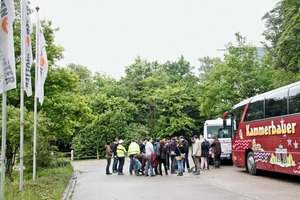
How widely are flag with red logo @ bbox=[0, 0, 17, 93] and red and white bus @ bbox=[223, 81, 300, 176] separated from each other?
920 centimetres

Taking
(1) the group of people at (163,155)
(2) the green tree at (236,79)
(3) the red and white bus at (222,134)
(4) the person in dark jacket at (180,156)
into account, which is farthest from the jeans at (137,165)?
(2) the green tree at (236,79)

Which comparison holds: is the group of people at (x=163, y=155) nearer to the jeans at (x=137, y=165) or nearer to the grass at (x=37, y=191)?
the jeans at (x=137, y=165)

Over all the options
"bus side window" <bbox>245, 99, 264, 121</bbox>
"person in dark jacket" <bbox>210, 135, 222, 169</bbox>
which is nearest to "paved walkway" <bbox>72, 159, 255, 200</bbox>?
"bus side window" <bbox>245, 99, 264, 121</bbox>

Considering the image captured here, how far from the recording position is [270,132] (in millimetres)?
15344

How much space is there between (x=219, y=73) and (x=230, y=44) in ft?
10.1

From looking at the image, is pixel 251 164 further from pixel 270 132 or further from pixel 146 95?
pixel 146 95

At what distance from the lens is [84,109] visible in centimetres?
2550

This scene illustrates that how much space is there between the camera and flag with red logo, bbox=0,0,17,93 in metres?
9.36

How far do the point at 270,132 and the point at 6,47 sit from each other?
10358 millimetres

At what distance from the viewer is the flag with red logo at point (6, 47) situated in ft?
30.7

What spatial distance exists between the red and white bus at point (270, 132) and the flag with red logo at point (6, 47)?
9.20 metres

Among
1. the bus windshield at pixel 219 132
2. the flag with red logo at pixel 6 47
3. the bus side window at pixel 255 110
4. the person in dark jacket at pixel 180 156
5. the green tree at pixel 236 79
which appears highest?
the green tree at pixel 236 79

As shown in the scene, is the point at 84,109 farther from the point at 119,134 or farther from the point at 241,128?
the point at 119,134

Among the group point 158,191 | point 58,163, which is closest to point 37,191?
point 158,191
